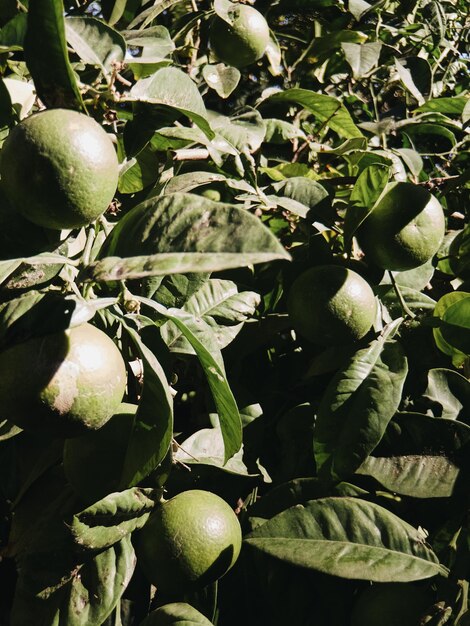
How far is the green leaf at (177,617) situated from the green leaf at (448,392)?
62 centimetres

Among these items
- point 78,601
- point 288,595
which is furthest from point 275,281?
point 78,601

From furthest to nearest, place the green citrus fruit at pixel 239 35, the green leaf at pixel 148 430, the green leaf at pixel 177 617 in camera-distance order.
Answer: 1. the green citrus fruit at pixel 239 35
2. the green leaf at pixel 177 617
3. the green leaf at pixel 148 430

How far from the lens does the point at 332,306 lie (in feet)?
3.84

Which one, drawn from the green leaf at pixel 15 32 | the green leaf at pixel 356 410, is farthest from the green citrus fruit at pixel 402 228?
the green leaf at pixel 15 32

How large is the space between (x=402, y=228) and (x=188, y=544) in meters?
0.70

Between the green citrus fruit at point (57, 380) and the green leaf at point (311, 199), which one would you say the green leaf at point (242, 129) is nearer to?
the green leaf at point (311, 199)

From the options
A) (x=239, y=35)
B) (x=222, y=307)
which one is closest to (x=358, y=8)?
(x=239, y=35)

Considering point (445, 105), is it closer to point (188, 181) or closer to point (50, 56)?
point (188, 181)

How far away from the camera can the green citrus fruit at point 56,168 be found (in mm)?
791

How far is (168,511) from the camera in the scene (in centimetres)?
108

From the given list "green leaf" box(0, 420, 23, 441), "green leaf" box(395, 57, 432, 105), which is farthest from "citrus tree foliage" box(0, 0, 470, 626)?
"green leaf" box(395, 57, 432, 105)

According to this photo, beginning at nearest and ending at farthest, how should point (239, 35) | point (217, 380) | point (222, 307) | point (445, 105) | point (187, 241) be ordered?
A: point (187, 241) → point (217, 380) → point (222, 307) → point (239, 35) → point (445, 105)

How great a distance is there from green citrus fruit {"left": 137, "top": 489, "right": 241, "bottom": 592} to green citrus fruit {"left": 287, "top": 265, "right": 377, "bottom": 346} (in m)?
0.37

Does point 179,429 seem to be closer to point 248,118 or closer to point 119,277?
point 248,118
